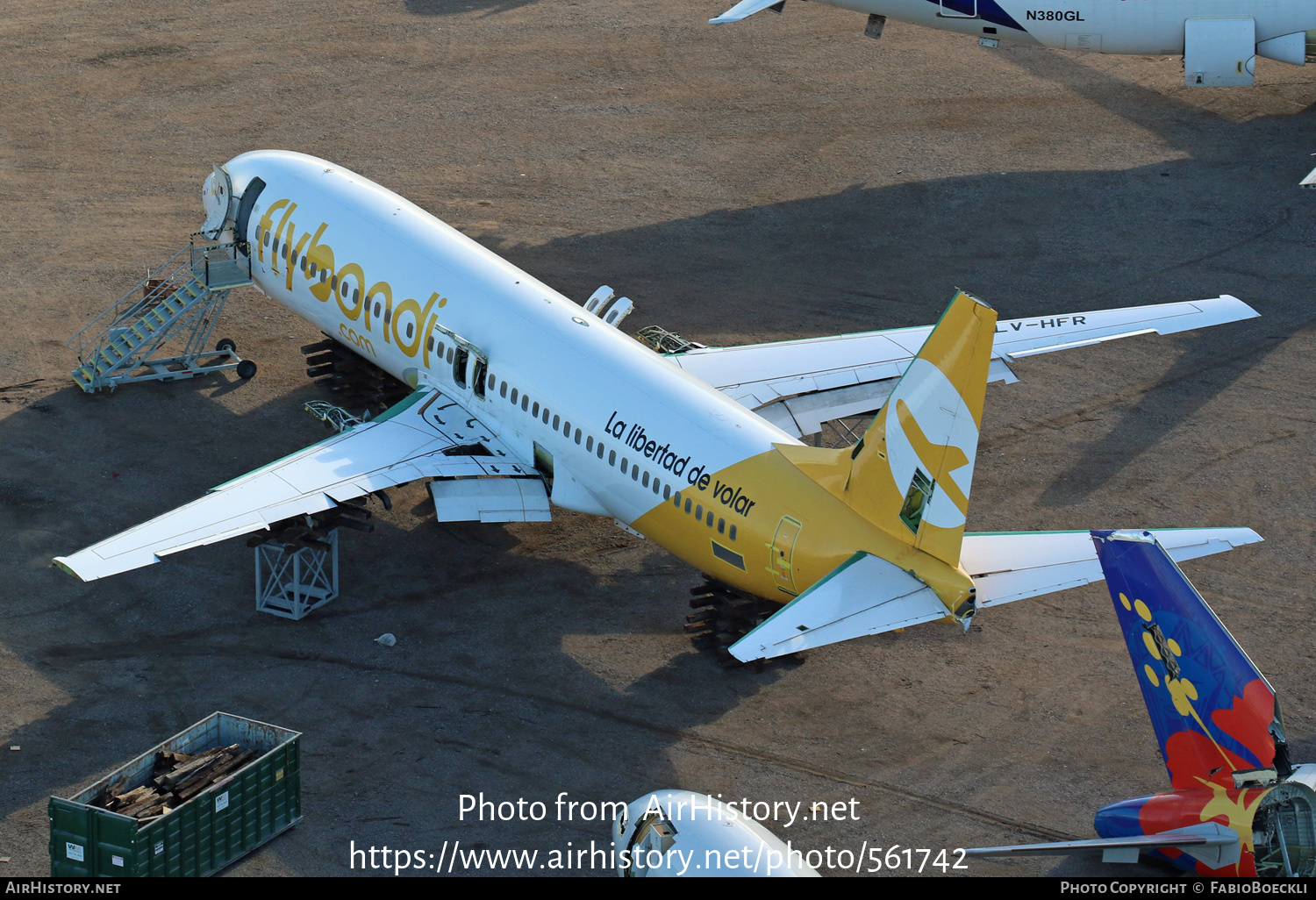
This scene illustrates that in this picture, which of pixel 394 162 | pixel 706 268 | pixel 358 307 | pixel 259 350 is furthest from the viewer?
pixel 394 162

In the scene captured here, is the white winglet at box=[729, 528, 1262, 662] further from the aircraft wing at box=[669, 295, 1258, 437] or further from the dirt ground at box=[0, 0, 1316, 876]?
the aircraft wing at box=[669, 295, 1258, 437]

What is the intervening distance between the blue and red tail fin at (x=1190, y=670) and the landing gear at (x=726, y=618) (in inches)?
439

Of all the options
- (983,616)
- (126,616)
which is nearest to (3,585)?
(126,616)

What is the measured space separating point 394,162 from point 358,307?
760 inches

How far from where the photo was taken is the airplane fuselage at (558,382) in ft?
102

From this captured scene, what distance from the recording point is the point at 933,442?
27922mm

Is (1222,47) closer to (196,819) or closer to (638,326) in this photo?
(638,326)

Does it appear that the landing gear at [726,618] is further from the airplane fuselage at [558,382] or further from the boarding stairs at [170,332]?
the boarding stairs at [170,332]

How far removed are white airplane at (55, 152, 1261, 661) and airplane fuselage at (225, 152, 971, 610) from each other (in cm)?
6

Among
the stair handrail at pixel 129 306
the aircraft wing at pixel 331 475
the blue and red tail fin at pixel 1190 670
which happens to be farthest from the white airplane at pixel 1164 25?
the blue and red tail fin at pixel 1190 670

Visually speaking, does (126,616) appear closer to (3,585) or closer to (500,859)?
(3,585)

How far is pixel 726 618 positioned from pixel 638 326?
16343mm

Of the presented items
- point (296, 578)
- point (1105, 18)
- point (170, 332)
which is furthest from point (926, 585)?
point (1105, 18)

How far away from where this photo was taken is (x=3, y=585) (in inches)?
1410
